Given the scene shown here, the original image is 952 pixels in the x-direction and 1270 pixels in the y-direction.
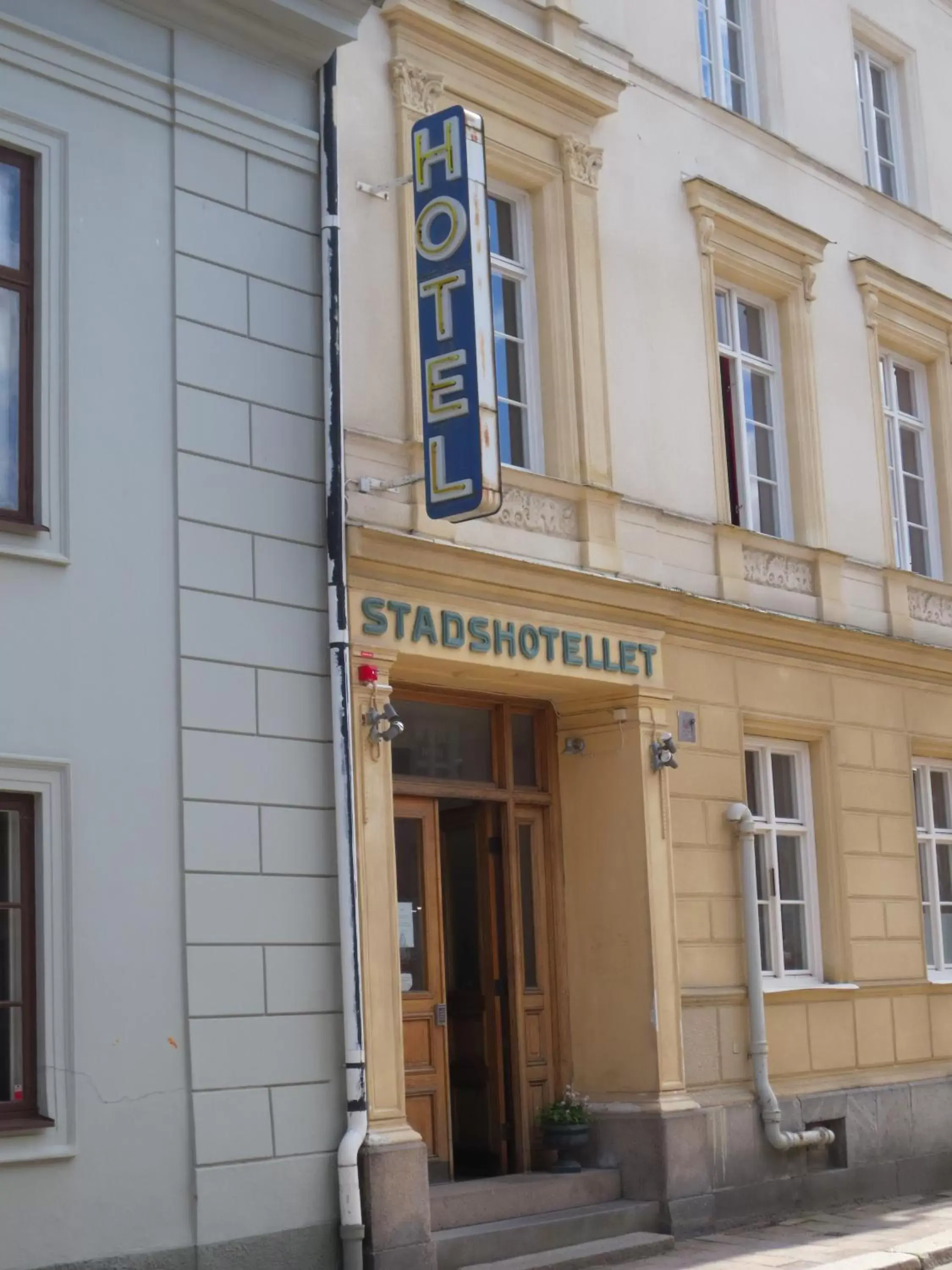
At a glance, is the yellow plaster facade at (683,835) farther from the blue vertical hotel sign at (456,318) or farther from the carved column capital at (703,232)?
the carved column capital at (703,232)

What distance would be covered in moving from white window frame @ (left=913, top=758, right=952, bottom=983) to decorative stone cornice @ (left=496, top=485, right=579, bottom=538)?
4.78m

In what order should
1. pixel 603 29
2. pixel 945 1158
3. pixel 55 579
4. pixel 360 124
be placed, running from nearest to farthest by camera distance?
pixel 55 579 < pixel 360 124 < pixel 603 29 < pixel 945 1158

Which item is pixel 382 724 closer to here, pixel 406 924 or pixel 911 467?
pixel 406 924

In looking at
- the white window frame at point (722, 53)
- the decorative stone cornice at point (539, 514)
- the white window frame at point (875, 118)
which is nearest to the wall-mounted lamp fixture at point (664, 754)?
the decorative stone cornice at point (539, 514)

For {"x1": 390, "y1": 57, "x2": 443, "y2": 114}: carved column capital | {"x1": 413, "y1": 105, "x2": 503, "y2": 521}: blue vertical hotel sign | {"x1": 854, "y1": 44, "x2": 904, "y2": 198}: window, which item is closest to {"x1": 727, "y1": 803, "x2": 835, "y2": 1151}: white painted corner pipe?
{"x1": 413, "y1": 105, "x2": 503, "y2": 521}: blue vertical hotel sign

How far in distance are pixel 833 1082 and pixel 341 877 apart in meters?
5.52

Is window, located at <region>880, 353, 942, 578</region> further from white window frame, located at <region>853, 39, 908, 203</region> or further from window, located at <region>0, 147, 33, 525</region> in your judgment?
window, located at <region>0, 147, 33, 525</region>

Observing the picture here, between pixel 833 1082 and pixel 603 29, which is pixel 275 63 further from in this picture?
pixel 833 1082

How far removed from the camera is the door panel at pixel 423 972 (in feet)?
38.7

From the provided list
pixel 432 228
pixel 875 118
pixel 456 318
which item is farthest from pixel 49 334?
pixel 875 118

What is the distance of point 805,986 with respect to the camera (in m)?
13.9

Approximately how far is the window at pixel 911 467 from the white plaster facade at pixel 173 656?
7.42 m

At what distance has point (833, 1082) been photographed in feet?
45.5

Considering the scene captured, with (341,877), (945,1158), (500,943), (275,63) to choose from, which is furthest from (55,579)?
(945,1158)
